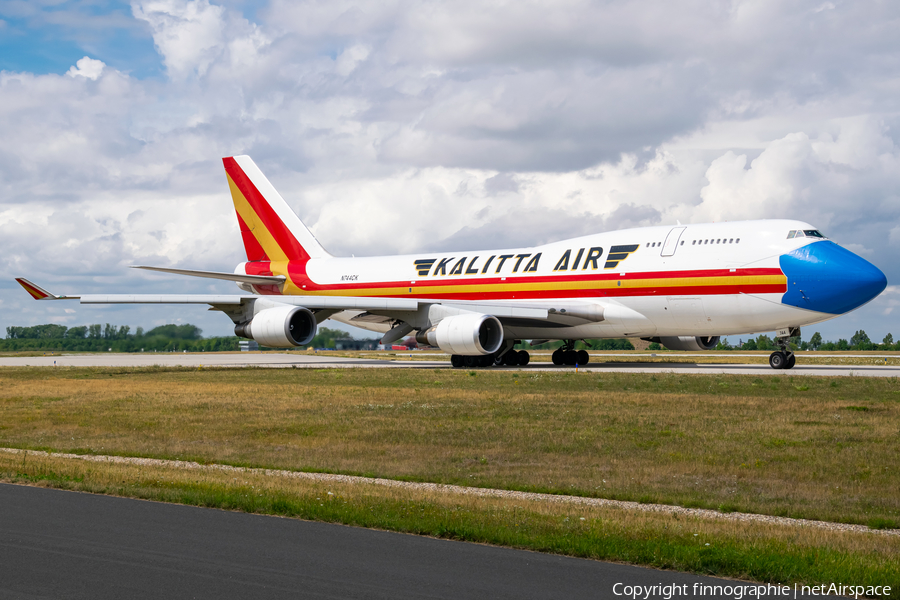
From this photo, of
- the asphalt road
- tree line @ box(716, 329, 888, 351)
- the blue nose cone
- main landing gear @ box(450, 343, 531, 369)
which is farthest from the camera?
tree line @ box(716, 329, 888, 351)

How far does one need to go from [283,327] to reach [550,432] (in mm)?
19522

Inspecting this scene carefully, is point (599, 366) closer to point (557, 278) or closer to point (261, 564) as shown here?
point (557, 278)

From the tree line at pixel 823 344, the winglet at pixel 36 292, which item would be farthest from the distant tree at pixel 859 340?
the winglet at pixel 36 292

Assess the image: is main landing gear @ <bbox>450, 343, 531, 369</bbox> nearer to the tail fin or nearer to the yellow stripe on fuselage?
the yellow stripe on fuselage

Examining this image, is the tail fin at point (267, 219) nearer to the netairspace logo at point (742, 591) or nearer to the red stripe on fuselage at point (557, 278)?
the red stripe on fuselage at point (557, 278)

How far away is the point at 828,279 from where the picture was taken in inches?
1058

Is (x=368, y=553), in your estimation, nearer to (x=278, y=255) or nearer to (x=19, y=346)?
(x=278, y=255)

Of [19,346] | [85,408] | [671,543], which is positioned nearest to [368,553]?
[671,543]

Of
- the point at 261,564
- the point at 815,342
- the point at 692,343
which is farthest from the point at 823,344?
the point at 261,564

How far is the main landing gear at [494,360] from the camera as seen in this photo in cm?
3459

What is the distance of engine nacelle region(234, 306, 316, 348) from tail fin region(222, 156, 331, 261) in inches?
387

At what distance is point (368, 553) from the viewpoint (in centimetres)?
682

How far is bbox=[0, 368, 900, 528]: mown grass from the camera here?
10.4 m

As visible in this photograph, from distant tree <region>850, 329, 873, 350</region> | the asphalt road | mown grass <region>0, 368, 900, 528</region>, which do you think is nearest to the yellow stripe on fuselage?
mown grass <region>0, 368, 900, 528</region>
